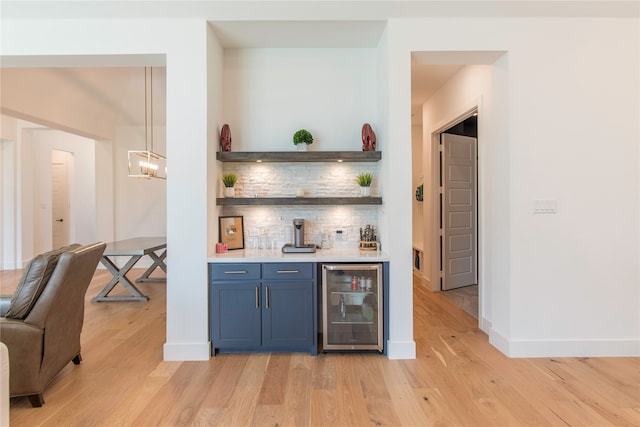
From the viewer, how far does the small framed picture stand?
312 cm

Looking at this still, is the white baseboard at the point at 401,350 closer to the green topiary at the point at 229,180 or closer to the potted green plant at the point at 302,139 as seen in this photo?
the potted green plant at the point at 302,139

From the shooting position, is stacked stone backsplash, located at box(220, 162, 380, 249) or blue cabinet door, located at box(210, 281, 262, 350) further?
stacked stone backsplash, located at box(220, 162, 380, 249)

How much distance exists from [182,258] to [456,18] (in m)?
3.11

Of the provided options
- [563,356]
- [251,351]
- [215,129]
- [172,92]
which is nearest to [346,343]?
[251,351]

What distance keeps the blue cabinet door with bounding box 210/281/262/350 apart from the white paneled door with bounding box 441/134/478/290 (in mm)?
3052

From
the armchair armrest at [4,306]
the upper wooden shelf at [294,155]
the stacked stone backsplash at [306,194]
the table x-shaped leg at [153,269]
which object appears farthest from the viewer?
the table x-shaped leg at [153,269]

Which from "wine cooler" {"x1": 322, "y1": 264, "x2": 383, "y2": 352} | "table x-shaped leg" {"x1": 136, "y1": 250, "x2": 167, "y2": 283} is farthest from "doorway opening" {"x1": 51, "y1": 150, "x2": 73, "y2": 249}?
"wine cooler" {"x1": 322, "y1": 264, "x2": 383, "y2": 352}

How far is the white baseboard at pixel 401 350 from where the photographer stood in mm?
2707

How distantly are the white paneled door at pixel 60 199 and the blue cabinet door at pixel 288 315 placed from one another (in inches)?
282

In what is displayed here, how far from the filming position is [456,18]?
2.75m

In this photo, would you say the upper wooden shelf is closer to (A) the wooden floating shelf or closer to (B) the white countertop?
(A) the wooden floating shelf

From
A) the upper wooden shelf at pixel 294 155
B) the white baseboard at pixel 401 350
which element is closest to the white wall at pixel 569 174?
the white baseboard at pixel 401 350

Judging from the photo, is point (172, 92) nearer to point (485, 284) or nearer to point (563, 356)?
point (485, 284)

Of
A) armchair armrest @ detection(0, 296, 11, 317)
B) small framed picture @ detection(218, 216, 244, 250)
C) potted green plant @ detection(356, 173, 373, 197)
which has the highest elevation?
potted green plant @ detection(356, 173, 373, 197)
